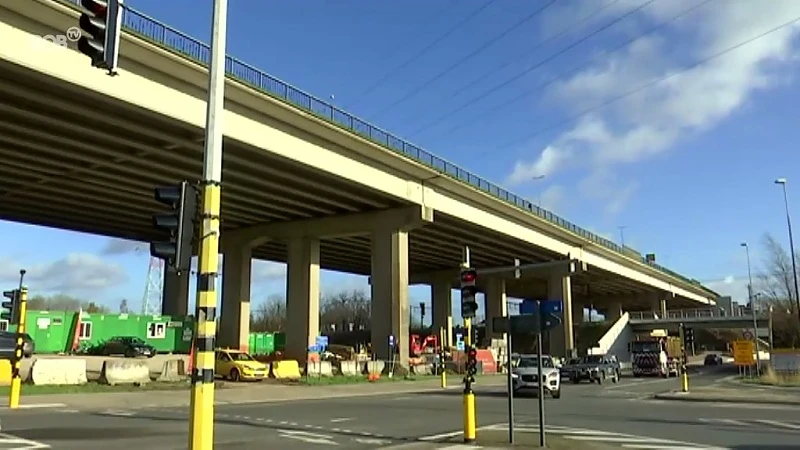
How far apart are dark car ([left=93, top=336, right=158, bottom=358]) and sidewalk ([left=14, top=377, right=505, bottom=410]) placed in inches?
811

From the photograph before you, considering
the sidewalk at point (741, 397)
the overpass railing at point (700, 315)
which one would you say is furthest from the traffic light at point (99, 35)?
the overpass railing at point (700, 315)

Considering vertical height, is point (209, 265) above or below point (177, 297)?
below

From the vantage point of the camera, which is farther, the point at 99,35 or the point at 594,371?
the point at 594,371

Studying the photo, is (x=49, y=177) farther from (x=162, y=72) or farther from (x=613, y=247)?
(x=613, y=247)

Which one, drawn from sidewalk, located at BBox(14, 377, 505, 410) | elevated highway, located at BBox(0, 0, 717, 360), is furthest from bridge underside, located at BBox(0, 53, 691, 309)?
sidewalk, located at BBox(14, 377, 505, 410)

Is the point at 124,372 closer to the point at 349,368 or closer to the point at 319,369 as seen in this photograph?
the point at 319,369

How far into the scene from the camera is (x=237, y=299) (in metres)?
63.5

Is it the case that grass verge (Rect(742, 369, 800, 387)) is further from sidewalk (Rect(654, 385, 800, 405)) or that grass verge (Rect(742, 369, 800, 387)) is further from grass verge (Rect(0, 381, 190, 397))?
grass verge (Rect(0, 381, 190, 397))

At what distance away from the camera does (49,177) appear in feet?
154

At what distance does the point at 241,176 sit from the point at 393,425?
2967cm

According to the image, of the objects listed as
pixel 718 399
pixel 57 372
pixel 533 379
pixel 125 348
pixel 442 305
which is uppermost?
pixel 442 305

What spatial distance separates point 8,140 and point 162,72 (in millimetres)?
12193

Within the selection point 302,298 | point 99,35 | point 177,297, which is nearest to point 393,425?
point 99,35

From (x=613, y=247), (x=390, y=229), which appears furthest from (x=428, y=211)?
(x=613, y=247)
